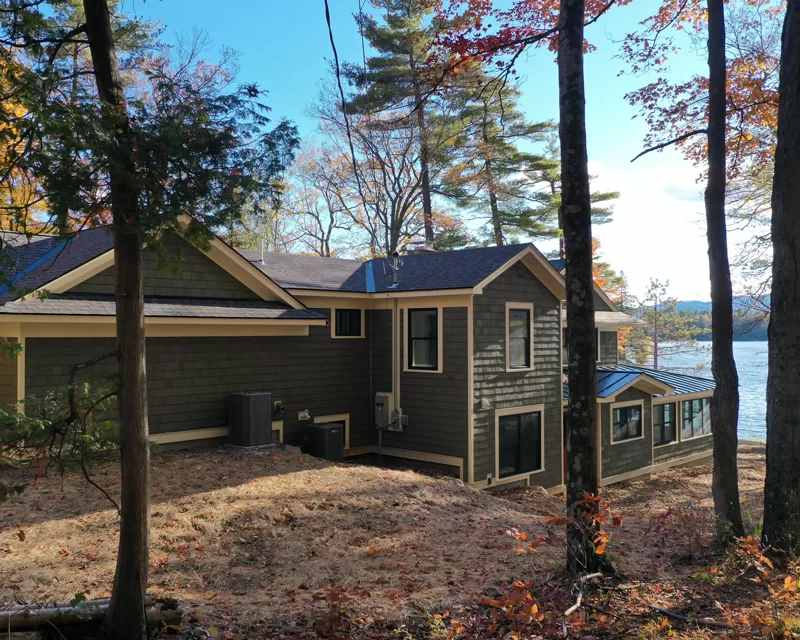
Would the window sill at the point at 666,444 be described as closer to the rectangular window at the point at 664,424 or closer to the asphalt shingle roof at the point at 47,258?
the rectangular window at the point at 664,424

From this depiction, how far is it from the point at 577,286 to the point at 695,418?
→ 1914 centimetres

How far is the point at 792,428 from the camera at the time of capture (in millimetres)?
7180

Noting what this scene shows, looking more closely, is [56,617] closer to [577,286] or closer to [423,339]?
[577,286]

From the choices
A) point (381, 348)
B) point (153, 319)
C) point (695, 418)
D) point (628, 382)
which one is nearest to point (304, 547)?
point (153, 319)

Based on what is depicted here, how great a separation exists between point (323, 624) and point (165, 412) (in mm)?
8735

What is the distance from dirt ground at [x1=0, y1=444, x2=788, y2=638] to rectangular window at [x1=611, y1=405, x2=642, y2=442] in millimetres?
7146

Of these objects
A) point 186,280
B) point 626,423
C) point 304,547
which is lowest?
point 626,423

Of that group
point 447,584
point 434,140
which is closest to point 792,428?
point 447,584

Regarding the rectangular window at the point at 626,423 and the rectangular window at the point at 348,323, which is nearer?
the rectangular window at the point at 348,323

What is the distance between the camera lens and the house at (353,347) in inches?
481

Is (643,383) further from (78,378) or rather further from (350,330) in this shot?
(78,378)

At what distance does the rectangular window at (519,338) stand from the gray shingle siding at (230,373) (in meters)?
3.89

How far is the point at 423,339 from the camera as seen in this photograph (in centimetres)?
1655

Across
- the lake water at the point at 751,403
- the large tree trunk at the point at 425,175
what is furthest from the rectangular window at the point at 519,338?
the large tree trunk at the point at 425,175
